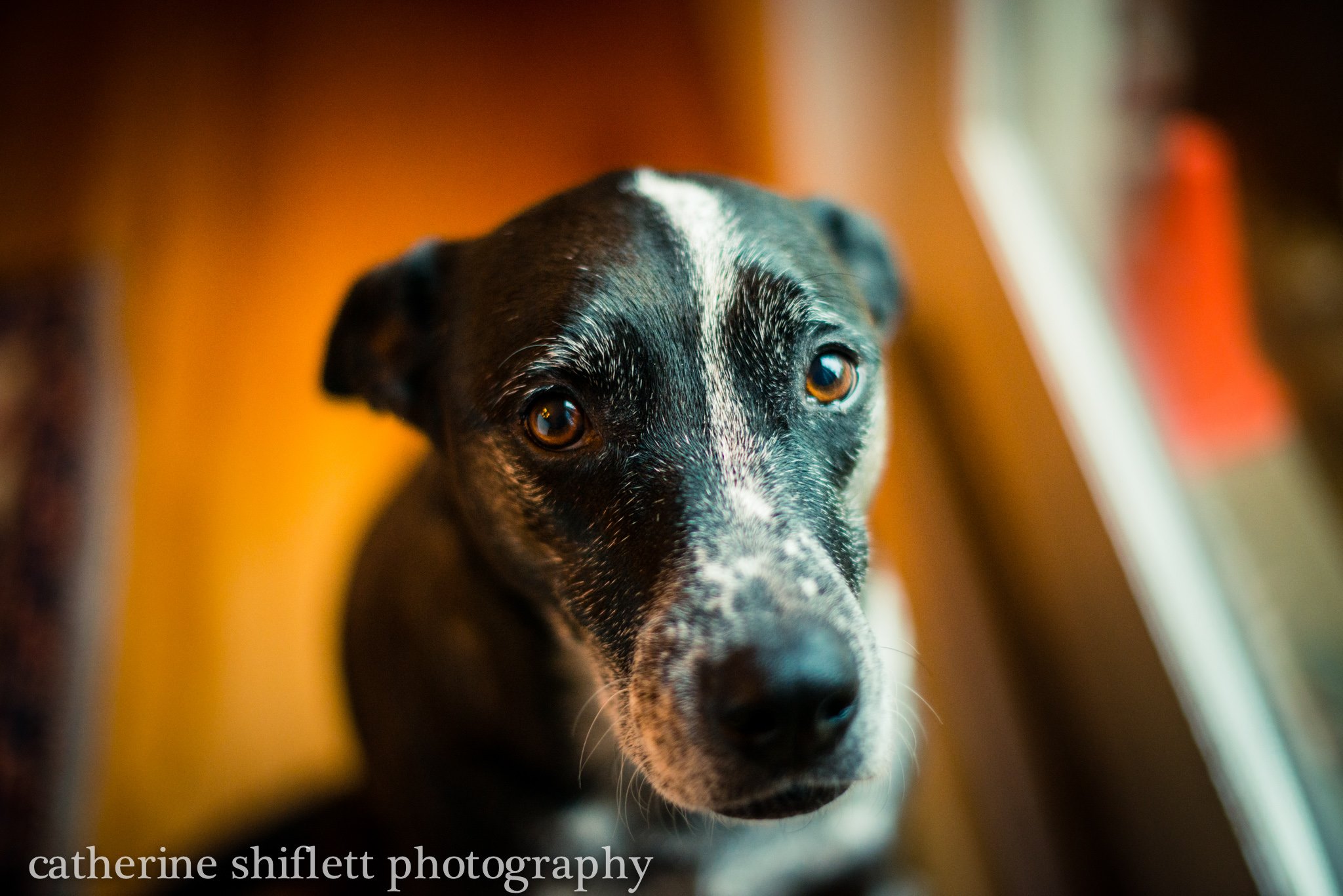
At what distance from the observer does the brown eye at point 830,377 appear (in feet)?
3.50

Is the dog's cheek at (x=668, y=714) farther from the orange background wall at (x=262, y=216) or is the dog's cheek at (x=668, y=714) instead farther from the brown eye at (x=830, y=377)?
the orange background wall at (x=262, y=216)

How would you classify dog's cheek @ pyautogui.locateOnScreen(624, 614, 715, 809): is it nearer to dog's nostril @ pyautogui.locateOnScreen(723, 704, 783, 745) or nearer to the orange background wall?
dog's nostril @ pyautogui.locateOnScreen(723, 704, 783, 745)

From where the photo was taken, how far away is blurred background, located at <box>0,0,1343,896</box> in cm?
153

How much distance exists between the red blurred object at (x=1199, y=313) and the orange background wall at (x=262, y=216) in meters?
1.29

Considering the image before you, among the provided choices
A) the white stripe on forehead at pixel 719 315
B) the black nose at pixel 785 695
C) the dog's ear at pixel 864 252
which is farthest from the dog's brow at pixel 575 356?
the dog's ear at pixel 864 252

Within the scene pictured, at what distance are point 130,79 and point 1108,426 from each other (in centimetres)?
342

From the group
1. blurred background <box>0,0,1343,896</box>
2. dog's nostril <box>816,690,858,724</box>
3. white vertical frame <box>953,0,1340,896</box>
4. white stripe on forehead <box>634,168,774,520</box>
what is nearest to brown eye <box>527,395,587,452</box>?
white stripe on forehead <box>634,168,774,520</box>

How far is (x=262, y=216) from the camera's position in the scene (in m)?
2.86

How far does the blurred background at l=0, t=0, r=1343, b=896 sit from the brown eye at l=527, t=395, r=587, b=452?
1017 millimetres

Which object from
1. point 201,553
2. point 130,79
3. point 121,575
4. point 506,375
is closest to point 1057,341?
point 506,375

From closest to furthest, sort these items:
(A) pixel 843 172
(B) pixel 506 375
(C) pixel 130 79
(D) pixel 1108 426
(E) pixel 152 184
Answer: (B) pixel 506 375 → (D) pixel 1108 426 → (A) pixel 843 172 → (E) pixel 152 184 → (C) pixel 130 79

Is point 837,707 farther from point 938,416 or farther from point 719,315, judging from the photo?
point 938,416

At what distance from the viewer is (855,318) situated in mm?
1115

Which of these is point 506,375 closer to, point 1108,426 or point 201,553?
point 1108,426
